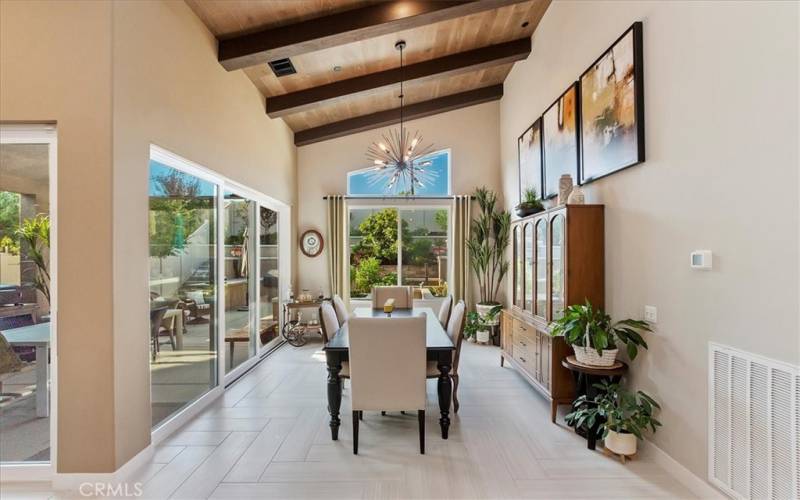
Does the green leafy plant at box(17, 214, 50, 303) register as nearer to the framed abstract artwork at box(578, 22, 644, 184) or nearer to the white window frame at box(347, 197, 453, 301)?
the framed abstract artwork at box(578, 22, 644, 184)

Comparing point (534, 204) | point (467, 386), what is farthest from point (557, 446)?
point (534, 204)

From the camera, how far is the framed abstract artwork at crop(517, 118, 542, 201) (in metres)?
4.48

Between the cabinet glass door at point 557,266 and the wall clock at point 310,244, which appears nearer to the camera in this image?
the cabinet glass door at point 557,266

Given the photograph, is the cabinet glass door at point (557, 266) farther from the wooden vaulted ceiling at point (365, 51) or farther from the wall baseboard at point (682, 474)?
the wooden vaulted ceiling at point (365, 51)

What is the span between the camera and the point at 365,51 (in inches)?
167

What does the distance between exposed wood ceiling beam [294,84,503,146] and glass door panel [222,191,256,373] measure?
2.07 metres

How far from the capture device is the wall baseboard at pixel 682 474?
2.02 meters

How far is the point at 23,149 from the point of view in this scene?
2.28m

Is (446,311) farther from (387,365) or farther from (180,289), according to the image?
(180,289)

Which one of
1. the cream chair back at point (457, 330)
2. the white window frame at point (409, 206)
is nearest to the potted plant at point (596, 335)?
the cream chair back at point (457, 330)

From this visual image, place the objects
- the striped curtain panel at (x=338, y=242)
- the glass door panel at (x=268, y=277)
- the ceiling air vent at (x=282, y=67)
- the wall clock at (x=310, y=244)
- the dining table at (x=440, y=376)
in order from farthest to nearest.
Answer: the wall clock at (x=310, y=244), the striped curtain panel at (x=338, y=242), the glass door panel at (x=268, y=277), the ceiling air vent at (x=282, y=67), the dining table at (x=440, y=376)

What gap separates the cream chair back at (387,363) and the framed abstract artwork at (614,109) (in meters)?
2.00

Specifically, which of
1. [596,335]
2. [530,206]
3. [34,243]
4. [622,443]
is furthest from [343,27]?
[622,443]

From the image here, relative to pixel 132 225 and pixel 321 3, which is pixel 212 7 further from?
pixel 132 225
